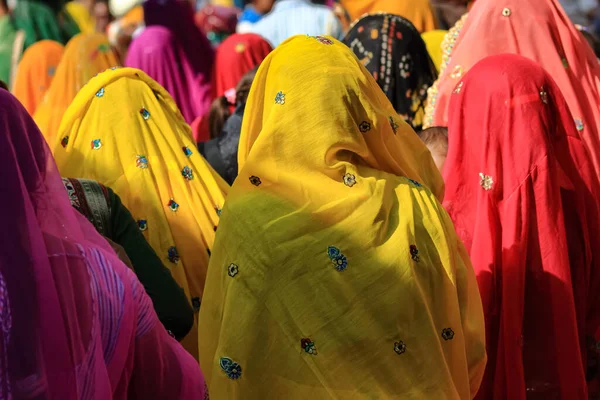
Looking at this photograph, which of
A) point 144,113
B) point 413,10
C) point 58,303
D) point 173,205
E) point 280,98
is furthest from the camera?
point 413,10

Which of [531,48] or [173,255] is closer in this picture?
[173,255]

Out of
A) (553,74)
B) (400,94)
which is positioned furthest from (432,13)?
(553,74)

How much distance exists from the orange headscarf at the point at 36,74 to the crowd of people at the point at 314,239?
1.98 meters

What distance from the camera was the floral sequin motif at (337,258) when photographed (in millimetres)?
2033

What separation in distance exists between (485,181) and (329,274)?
880 mm

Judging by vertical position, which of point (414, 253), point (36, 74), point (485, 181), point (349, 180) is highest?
point (349, 180)

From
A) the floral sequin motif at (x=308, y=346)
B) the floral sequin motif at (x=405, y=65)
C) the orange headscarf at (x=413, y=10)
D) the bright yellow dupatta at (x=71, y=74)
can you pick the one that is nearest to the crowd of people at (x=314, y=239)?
the floral sequin motif at (x=308, y=346)

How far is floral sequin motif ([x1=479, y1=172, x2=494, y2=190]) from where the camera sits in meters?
2.74

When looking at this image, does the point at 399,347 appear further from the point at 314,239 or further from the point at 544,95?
the point at 544,95

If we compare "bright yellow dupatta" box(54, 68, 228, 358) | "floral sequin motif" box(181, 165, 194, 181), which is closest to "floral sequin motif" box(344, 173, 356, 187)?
"bright yellow dupatta" box(54, 68, 228, 358)

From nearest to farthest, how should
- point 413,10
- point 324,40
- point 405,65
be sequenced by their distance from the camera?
point 324,40, point 405,65, point 413,10

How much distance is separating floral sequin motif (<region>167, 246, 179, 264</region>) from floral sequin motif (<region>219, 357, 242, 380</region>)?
28.7 inches

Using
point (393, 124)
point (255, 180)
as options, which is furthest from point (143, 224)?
point (393, 124)

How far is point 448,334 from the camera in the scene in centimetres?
Result: 211
